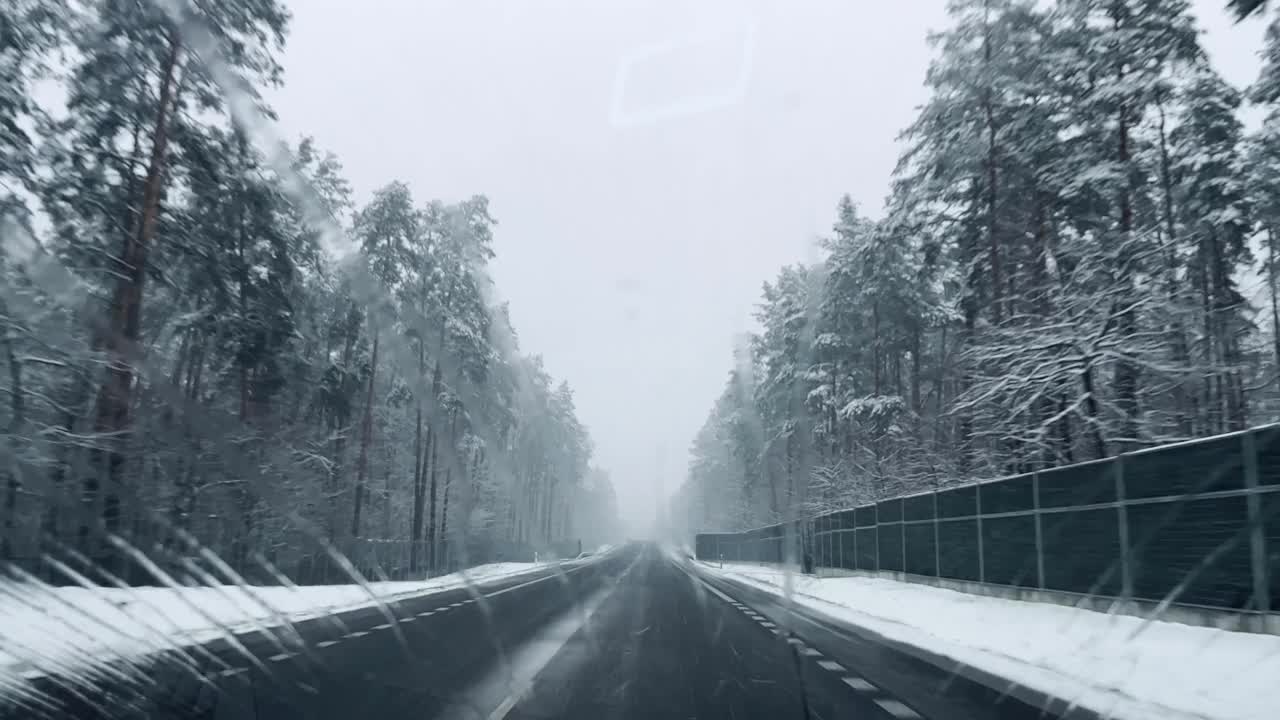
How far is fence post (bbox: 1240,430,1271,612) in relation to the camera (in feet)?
39.9

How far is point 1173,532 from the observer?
14555mm

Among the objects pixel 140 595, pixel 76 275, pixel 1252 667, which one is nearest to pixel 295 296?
pixel 76 275

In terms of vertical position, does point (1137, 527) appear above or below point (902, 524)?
above

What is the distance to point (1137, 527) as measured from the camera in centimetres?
1564

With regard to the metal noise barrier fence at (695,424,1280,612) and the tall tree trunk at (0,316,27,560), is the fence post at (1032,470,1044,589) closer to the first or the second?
the metal noise barrier fence at (695,424,1280,612)

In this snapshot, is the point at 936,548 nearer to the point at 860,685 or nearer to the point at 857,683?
the point at 857,683

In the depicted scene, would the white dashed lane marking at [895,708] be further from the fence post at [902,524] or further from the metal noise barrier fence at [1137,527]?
the fence post at [902,524]

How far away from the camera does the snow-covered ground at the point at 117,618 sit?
10.9 meters

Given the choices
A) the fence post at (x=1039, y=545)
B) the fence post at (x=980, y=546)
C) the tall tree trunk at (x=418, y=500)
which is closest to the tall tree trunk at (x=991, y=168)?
the fence post at (x=980, y=546)

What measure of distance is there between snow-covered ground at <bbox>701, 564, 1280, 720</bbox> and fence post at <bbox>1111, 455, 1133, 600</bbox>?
0.53m

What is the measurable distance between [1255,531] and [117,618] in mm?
14528

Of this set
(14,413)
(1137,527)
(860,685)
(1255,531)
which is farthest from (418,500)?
(1255,531)

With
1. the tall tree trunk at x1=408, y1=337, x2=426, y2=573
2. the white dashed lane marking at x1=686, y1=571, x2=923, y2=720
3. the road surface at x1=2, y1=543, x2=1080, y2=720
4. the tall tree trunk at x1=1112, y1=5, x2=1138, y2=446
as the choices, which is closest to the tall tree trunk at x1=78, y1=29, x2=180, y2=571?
the road surface at x1=2, y1=543, x2=1080, y2=720

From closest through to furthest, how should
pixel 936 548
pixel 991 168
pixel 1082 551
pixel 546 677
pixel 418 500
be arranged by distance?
1. pixel 546 677
2. pixel 1082 551
3. pixel 936 548
4. pixel 991 168
5. pixel 418 500
